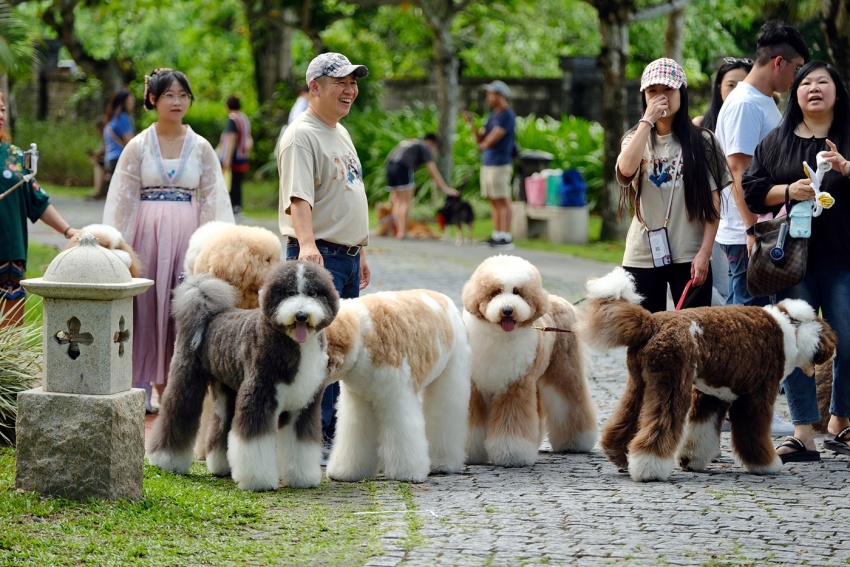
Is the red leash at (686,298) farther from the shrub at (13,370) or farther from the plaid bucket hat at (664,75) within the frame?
the shrub at (13,370)

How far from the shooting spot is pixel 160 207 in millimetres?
7609

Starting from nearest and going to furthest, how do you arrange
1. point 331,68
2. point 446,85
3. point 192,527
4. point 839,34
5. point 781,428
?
1. point 192,527
2. point 331,68
3. point 781,428
4. point 839,34
5. point 446,85

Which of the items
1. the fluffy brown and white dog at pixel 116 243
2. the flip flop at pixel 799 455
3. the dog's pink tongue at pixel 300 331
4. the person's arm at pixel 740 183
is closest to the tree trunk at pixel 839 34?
the person's arm at pixel 740 183

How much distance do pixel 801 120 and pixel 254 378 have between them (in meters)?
3.42

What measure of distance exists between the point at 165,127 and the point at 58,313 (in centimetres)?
234

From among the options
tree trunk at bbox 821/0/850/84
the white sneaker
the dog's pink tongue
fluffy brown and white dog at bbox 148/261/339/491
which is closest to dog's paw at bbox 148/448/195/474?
fluffy brown and white dog at bbox 148/261/339/491

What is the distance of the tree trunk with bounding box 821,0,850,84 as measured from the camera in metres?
11.2

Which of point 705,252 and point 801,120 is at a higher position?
point 801,120

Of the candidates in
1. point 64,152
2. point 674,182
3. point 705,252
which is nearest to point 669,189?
point 674,182

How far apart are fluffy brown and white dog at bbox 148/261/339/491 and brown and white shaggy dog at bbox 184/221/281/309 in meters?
0.12

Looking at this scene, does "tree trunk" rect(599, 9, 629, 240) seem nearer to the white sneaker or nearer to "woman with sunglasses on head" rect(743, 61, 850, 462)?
the white sneaker

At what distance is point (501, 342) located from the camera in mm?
6523

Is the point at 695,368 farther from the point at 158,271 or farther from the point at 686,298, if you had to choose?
the point at 158,271

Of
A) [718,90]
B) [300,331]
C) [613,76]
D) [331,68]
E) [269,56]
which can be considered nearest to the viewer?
[300,331]
